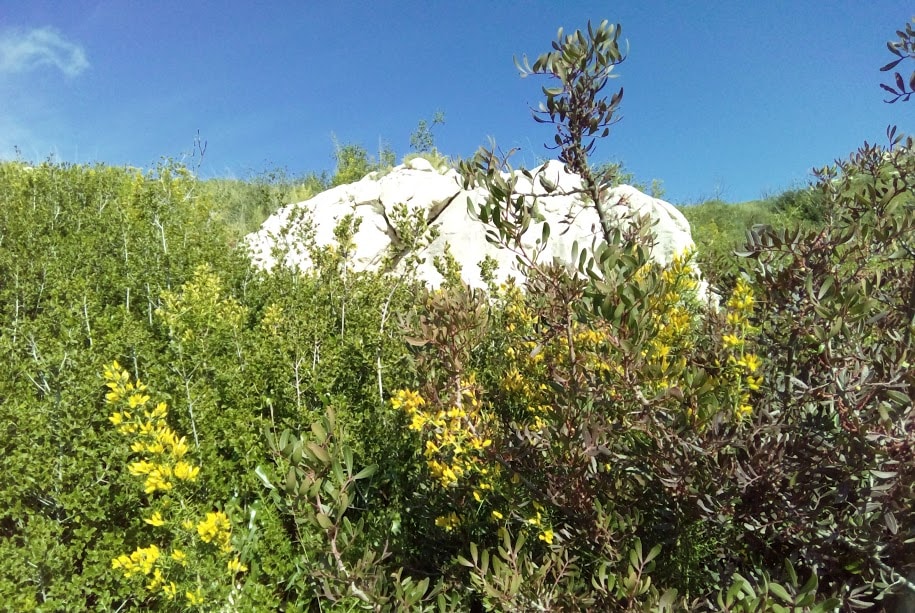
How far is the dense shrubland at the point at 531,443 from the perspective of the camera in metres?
1.39

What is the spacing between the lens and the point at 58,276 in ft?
11.7

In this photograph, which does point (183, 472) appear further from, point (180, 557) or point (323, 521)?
point (323, 521)

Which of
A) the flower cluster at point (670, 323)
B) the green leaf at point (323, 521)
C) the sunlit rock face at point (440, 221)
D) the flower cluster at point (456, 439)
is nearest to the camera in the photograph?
the green leaf at point (323, 521)

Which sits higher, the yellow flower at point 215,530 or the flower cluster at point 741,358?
the flower cluster at point 741,358

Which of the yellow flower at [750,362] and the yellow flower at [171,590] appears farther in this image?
the yellow flower at [171,590]

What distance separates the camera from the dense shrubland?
54.6 inches

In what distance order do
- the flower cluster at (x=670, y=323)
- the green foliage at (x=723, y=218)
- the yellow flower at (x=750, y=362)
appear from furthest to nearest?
1. the green foliage at (x=723, y=218)
2. the flower cluster at (x=670, y=323)
3. the yellow flower at (x=750, y=362)

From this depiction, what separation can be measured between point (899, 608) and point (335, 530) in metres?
1.45

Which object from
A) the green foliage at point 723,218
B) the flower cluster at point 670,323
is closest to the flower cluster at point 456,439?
the flower cluster at point 670,323

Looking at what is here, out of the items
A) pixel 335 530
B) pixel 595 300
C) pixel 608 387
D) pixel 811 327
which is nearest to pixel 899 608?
pixel 811 327

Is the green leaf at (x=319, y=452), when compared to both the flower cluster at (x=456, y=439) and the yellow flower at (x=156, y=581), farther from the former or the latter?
the yellow flower at (x=156, y=581)

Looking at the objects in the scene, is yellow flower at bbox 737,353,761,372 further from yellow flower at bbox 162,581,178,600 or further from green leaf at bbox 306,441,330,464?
yellow flower at bbox 162,581,178,600

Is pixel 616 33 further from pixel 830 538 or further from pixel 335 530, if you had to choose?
pixel 335 530

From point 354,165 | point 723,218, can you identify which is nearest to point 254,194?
point 354,165
